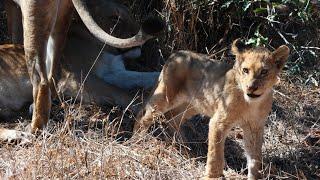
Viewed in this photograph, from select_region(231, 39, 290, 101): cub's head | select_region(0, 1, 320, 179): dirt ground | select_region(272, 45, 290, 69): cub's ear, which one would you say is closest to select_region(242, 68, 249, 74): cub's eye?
select_region(231, 39, 290, 101): cub's head

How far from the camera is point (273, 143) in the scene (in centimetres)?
391

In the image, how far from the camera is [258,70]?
311cm

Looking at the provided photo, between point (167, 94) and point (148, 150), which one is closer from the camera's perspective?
point (148, 150)

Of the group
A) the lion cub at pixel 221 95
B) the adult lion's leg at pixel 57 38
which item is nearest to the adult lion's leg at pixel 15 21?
the adult lion's leg at pixel 57 38

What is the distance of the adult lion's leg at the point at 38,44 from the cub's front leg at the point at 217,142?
1025 millimetres

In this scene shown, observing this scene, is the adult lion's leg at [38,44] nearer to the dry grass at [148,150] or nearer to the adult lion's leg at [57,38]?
the dry grass at [148,150]

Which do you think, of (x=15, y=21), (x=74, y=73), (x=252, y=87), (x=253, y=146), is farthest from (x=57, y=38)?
(x=252, y=87)

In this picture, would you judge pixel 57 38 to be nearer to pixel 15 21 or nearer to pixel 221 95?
pixel 15 21

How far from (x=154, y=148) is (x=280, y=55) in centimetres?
80

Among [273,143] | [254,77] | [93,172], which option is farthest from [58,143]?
[273,143]

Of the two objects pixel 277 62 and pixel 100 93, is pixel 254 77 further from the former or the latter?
pixel 100 93

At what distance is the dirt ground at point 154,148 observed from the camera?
3.12 metres

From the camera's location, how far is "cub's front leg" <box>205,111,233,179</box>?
10.8 ft

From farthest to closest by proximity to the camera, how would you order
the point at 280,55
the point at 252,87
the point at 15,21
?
the point at 15,21, the point at 280,55, the point at 252,87
